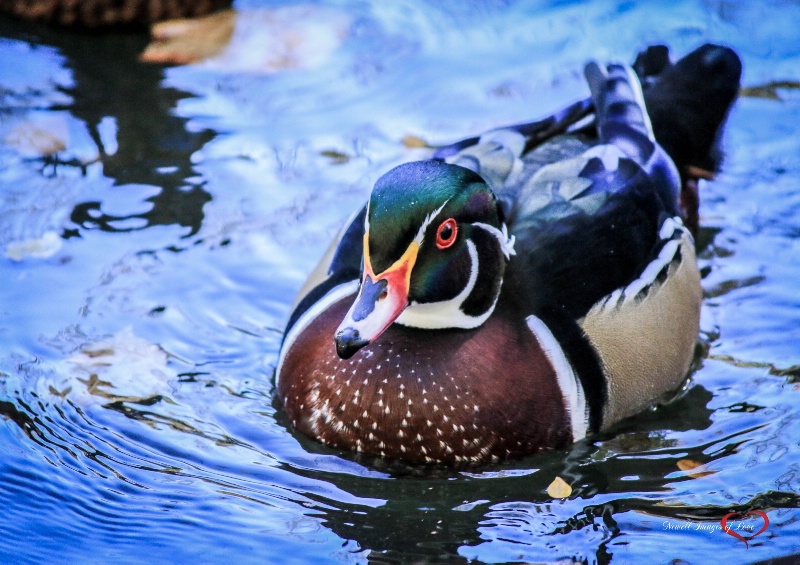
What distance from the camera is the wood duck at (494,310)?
431 centimetres

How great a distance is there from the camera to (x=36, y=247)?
605 cm

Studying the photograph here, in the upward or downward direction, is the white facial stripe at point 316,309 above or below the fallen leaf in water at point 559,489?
above

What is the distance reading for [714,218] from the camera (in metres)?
6.61

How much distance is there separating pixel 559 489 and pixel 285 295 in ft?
6.52

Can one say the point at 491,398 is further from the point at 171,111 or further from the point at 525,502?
the point at 171,111

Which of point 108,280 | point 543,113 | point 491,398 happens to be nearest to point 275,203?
point 108,280

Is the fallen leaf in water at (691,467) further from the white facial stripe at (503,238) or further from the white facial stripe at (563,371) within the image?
the white facial stripe at (503,238)

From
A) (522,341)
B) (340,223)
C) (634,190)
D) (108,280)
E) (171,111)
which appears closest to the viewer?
(522,341)

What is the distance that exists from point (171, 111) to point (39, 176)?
1.05 m

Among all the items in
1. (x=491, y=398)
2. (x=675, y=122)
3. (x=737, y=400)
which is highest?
(x=675, y=122)

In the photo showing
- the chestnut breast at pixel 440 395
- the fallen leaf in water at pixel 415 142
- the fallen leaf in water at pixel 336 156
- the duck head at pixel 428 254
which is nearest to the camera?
the duck head at pixel 428 254

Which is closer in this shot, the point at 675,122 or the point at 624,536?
the point at 624,536

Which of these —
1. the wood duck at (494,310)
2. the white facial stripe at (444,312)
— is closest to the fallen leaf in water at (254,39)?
the wood duck at (494,310)

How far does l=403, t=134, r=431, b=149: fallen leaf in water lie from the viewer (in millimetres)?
7242
